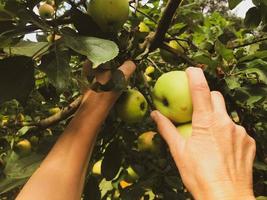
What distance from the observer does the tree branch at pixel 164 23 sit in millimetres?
1244

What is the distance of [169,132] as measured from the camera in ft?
4.19

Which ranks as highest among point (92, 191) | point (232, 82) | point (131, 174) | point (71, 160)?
point (232, 82)

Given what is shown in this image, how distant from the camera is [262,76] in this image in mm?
1392

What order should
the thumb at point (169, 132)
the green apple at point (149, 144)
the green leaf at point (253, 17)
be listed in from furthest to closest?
the green leaf at point (253, 17)
the green apple at point (149, 144)
the thumb at point (169, 132)

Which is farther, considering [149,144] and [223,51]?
[149,144]

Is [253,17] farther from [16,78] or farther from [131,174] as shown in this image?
[16,78]

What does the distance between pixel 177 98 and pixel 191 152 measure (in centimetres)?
26

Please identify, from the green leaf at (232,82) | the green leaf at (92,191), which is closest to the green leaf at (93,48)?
the green leaf at (232,82)

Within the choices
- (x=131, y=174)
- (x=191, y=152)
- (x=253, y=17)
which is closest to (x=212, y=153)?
(x=191, y=152)

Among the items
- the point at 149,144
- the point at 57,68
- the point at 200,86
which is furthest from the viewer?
the point at 149,144

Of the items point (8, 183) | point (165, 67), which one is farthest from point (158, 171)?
point (8, 183)

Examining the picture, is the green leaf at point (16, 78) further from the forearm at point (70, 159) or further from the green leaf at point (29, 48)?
the forearm at point (70, 159)

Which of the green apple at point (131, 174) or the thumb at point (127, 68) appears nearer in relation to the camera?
the thumb at point (127, 68)

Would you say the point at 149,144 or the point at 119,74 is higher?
the point at 119,74
